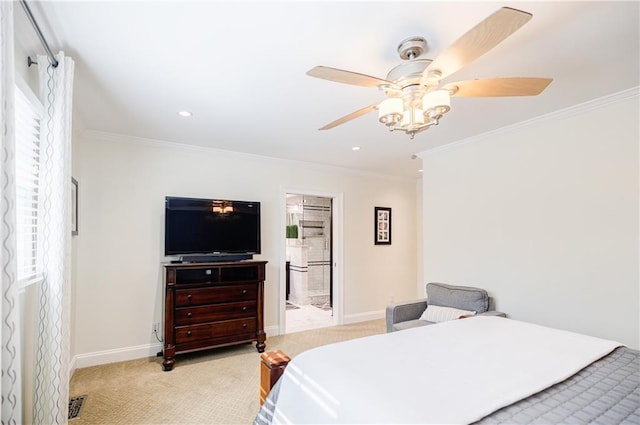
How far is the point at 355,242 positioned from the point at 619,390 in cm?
388

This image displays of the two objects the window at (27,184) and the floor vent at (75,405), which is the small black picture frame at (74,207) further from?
the floor vent at (75,405)

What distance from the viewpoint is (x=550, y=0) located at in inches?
60.9

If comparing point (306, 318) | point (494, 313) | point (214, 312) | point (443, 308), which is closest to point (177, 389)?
point (214, 312)

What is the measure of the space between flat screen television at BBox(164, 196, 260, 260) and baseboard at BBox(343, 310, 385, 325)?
1.92 meters

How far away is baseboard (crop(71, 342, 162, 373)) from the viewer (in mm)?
3355

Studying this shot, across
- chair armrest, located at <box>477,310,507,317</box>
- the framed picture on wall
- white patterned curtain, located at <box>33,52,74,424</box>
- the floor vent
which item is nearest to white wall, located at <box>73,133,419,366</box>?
the floor vent

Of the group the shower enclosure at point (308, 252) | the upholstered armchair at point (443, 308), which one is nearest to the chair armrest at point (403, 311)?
the upholstered armchair at point (443, 308)

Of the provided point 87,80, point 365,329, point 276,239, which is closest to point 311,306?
point 365,329

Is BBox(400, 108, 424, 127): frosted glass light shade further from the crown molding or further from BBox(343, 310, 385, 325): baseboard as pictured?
BBox(343, 310, 385, 325): baseboard

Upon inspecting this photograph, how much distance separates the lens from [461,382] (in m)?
1.44

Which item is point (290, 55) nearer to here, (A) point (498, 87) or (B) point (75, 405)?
(A) point (498, 87)

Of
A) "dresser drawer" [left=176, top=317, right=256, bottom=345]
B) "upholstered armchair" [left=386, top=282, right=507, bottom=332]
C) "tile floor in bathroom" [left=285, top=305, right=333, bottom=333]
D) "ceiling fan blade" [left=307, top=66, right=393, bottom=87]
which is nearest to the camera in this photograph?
"ceiling fan blade" [left=307, top=66, right=393, bottom=87]

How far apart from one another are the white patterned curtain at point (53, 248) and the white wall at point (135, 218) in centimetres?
160

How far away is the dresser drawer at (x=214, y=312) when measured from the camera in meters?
3.44
